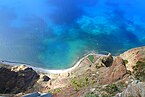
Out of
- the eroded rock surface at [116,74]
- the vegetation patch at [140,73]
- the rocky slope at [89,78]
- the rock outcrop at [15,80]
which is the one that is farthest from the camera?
the rock outcrop at [15,80]

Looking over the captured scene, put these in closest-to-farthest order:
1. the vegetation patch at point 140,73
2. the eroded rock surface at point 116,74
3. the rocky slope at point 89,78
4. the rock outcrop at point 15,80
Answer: the rocky slope at point 89,78 → the vegetation patch at point 140,73 → the eroded rock surface at point 116,74 → the rock outcrop at point 15,80

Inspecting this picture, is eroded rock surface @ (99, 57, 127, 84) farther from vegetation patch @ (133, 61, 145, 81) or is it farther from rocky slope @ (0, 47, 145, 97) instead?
vegetation patch @ (133, 61, 145, 81)

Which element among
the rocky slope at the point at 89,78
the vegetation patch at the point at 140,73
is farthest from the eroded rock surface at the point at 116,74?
the vegetation patch at the point at 140,73

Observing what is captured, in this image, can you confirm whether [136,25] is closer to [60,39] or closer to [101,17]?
[101,17]

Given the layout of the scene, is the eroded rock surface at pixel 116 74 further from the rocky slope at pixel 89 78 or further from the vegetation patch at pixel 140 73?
the vegetation patch at pixel 140 73

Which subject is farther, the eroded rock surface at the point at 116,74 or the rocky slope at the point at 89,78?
the eroded rock surface at the point at 116,74

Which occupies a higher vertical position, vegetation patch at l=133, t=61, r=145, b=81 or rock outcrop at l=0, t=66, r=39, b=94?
rock outcrop at l=0, t=66, r=39, b=94

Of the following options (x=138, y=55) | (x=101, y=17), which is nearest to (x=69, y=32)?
(x=101, y=17)

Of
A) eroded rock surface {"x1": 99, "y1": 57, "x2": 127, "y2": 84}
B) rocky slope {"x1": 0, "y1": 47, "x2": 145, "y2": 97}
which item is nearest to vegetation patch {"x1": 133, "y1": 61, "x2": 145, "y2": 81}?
rocky slope {"x1": 0, "y1": 47, "x2": 145, "y2": 97}

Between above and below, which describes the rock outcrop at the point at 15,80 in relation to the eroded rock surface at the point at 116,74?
above
